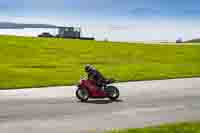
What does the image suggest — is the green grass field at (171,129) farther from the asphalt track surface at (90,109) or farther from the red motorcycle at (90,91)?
the red motorcycle at (90,91)

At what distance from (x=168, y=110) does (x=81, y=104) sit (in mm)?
3185

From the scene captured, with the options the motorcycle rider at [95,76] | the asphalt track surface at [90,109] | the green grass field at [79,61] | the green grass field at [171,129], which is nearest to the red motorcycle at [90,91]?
the motorcycle rider at [95,76]

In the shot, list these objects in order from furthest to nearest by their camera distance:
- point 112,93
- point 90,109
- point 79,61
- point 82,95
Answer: point 79,61
point 112,93
point 82,95
point 90,109

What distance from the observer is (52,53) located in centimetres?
4566

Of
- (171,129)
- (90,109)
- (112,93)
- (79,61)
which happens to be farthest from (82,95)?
(79,61)

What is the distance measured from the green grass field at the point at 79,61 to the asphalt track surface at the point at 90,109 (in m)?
4.31

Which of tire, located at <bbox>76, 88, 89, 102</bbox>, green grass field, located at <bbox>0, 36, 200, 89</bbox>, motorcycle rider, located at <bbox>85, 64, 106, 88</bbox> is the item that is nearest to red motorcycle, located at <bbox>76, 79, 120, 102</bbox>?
tire, located at <bbox>76, 88, 89, 102</bbox>

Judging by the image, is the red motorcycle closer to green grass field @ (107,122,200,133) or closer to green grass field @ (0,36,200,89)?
green grass field @ (107,122,200,133)

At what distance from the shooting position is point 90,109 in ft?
50.6

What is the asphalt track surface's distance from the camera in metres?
12.6

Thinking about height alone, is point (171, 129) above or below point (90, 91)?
below

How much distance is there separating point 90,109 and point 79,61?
78.8ft

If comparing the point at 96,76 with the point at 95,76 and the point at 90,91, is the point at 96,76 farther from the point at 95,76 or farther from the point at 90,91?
the point at 90,91

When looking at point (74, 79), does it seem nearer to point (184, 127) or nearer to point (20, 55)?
point (184, 127)
